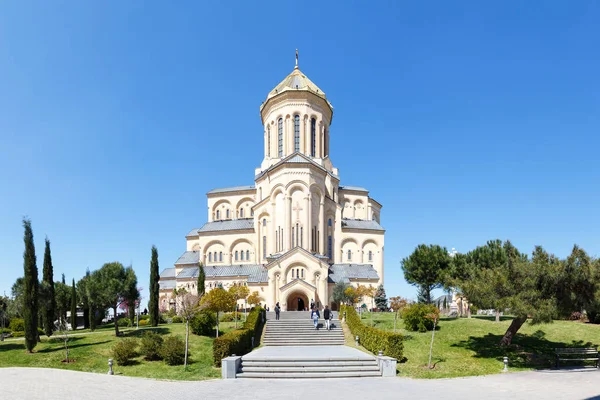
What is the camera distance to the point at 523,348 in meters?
19.0

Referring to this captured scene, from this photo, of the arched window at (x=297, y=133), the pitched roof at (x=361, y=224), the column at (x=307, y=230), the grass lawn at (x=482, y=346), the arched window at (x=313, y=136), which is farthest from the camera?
the arched window at (x=313, y=136)

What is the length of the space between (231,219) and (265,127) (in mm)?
13101

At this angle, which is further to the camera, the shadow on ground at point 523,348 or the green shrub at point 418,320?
the green shrub at point 418,320

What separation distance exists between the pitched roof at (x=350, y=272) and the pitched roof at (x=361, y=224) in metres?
4.91

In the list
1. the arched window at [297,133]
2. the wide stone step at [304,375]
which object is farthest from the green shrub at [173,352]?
the arched window at [297,133]

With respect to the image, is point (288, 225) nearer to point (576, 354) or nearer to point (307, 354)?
point (307, 354)

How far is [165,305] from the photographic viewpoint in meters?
47.2

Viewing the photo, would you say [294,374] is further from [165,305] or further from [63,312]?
[165,305]

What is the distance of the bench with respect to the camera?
1642cm

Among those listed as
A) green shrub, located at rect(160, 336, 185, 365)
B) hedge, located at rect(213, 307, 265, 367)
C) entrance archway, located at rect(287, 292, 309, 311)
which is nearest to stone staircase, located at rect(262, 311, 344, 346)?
hedge, located at rect(213, 307, 265, 367)

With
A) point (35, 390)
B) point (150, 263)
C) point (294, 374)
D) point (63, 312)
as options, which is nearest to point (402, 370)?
point (294, 374)

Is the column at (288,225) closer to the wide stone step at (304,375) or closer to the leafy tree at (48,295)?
the leafy tree at (48,295)

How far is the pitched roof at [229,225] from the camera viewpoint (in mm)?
48491

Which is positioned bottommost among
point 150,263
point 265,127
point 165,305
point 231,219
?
point 165,305
